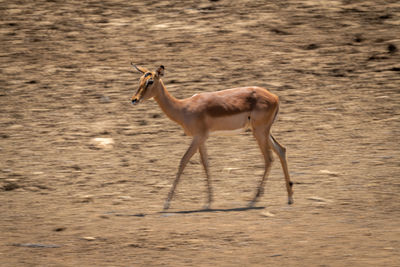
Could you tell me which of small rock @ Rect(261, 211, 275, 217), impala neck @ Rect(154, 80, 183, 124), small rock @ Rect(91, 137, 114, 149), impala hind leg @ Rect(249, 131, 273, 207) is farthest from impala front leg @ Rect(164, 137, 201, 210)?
small rock @ Rect(91, 137, 114, 149)

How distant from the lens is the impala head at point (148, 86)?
29.3 feet

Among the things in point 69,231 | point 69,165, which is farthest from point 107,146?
point 69,231

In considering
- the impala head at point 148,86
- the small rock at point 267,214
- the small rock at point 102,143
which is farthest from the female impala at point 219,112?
the small rock at point 102,143

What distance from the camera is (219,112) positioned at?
8.97 m

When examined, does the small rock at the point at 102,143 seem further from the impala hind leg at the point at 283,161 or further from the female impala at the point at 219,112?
the impala hind leg at the point at 283,161

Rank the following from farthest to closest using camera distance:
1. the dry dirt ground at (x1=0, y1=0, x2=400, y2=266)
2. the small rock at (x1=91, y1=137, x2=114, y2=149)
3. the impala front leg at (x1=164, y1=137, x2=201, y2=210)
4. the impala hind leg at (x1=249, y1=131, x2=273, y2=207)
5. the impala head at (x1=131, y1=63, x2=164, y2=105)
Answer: the small rock at (x1=91, y1=137, x2=114, y2=149) < the impala hind leg at (x1=249, y1=131, x2=273, y2=207) < the impala head at (x1=131, y1=63, x2=164, y2=105) < the impala front leg at (x1=164, y1=137, x2=201, y2=210) < the dry dirt ground at (x1=0, y1=0, x2=400, y2=266)

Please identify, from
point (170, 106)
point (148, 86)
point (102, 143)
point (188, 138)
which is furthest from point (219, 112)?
point (102, 143)

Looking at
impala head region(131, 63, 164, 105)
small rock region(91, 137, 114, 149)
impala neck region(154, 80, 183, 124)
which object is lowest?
small rock region(91, 137, 114, 149)

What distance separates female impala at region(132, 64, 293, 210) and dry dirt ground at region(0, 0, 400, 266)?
0.71m

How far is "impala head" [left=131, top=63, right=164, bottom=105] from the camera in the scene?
8922mm

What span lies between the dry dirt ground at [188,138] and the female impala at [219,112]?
71cm

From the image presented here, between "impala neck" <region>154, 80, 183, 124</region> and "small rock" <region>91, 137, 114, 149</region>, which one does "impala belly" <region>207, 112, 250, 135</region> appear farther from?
"small rock" <region>91, 137, 114, 149</region>

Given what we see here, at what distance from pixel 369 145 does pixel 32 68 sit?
7.31 meters

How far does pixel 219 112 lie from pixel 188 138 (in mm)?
2819
